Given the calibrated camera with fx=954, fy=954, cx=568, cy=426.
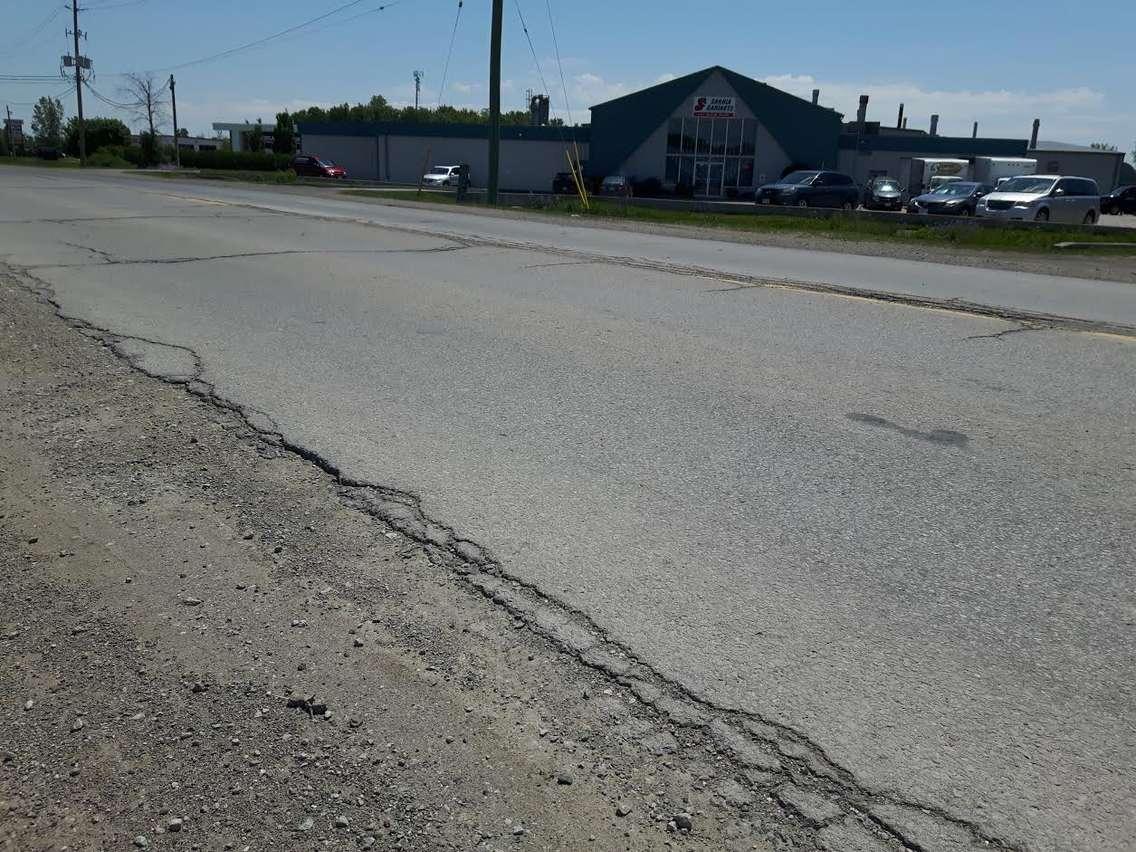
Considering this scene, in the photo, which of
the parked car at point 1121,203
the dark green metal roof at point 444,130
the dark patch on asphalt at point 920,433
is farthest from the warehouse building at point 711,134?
the dark patch on asphalt at point 920,433

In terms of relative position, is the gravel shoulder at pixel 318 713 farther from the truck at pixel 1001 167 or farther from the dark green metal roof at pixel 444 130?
the dark green metal roof at pixel 444 130

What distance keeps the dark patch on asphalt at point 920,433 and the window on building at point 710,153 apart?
51.9m

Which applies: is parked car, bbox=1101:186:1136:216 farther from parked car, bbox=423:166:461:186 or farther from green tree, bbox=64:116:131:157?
green tree, bbox=64:116:131:157

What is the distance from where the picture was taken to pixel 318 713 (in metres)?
3.00

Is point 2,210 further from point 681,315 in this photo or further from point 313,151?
point 313,151

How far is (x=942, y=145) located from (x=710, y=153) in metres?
13.2

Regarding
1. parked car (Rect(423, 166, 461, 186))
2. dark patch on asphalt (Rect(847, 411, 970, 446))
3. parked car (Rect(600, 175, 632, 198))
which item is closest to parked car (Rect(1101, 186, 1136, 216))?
parked car (Rect(600, 175, 632, 198))

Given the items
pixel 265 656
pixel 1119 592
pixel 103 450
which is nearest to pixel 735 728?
pixel 265 656

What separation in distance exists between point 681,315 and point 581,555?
568 centimetres

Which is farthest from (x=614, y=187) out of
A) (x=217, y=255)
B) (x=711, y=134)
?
(x=217, y=255)

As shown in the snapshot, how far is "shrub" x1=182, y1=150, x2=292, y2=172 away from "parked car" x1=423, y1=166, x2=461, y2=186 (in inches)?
1037

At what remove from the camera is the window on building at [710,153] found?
2212 inches

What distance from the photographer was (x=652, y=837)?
251cm

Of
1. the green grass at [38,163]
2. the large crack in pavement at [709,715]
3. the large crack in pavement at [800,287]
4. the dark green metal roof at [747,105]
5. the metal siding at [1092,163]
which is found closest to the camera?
the large crack in pavement at [709,715]
